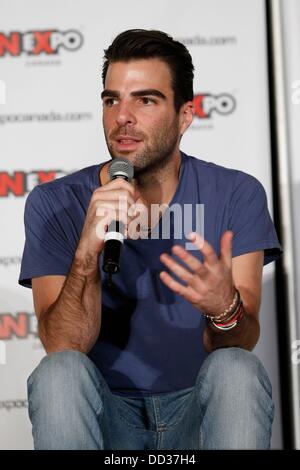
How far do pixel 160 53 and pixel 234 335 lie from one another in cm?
80

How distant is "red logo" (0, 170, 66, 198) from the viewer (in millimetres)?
2467

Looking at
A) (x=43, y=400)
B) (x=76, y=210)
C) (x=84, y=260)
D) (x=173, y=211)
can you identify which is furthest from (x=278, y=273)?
(x=43, y=400)

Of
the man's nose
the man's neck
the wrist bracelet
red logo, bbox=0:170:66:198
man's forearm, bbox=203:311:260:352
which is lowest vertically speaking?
man's forearm, bbox=203:311:260:352

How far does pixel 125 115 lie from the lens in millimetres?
1859

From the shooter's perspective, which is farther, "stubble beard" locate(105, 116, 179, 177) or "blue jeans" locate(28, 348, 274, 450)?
"stubble beard" locate(105, 116, 179, 177)

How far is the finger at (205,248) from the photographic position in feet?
4.47

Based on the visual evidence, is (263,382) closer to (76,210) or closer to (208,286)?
(208,286)

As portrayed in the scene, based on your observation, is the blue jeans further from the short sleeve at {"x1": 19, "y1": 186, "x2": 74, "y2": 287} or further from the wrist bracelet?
the short sleeve at {"x1": 19, "y1": 186, "x2": 74, "y2": 287}

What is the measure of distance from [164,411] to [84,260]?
391 mm

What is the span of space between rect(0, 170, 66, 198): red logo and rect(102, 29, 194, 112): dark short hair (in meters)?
0.53

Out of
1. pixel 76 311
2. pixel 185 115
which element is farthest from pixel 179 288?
pixel 185 115

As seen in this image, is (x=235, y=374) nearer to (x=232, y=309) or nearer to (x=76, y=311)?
(x=232, y=309)

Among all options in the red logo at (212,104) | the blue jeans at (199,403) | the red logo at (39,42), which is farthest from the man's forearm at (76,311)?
the red logo at (39,42)

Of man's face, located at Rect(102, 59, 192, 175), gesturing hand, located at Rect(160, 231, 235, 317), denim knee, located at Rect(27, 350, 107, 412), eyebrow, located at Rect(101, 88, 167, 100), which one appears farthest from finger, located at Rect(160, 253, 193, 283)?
eyebrow, located at Rect(101, 88, 167, 100)
